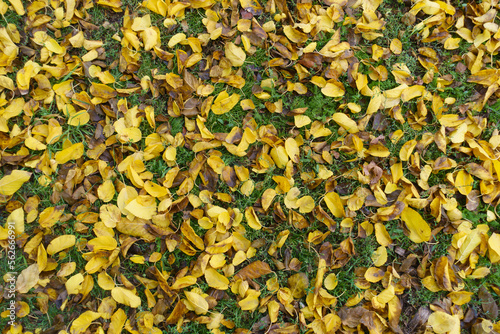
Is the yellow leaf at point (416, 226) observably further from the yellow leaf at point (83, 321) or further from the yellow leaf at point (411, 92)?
the yellow leaf at point (83, 321)

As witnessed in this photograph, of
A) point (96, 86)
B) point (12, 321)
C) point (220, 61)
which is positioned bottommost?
point (12, 321)

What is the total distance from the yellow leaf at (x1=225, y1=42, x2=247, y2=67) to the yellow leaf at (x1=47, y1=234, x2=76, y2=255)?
1.54 meters

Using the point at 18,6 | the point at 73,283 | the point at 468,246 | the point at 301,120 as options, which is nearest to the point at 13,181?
the point at 73,283

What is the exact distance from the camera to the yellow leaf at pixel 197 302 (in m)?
2.12

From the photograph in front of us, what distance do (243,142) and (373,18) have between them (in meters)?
1.29

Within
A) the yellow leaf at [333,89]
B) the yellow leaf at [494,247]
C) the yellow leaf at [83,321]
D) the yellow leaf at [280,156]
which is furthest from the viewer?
the yellow leaf at [333,89]

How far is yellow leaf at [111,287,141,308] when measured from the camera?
214 centimetres

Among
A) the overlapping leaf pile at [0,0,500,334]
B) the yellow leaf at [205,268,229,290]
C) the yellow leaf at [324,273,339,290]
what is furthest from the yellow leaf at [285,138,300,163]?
the yellow leaf at [205,268,229,290]

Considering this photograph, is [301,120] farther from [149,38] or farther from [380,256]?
[149,38]

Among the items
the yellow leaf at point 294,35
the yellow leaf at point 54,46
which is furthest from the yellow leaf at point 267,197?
the yellow leaf at point 54,46

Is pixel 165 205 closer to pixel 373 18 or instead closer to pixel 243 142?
pixel 243 142

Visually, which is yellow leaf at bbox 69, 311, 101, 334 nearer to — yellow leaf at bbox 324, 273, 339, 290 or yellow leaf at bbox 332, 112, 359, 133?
yellow leaf at bbox 324, 273, 339, 290

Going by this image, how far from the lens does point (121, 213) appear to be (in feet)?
7.37

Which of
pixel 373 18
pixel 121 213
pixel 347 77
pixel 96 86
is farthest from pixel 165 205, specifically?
pixel 373 18
